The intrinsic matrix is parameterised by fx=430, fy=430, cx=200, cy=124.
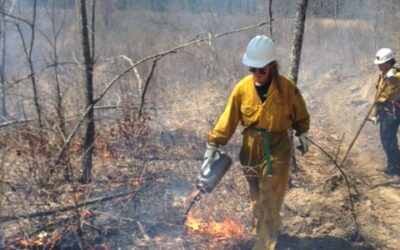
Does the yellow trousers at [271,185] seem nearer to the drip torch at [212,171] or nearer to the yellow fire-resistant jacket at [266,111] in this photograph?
the yellow fire-resistant jacket at [266,111]

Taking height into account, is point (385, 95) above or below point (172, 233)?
above

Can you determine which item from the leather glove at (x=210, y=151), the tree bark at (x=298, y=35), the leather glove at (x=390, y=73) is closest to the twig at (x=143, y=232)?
the leather glove at (x=210, y=151)

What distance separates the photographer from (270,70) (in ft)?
13.0

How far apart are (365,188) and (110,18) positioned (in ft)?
53.3

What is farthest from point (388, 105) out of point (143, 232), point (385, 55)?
point (143, 232)

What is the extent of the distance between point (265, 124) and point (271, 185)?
0.62 meters

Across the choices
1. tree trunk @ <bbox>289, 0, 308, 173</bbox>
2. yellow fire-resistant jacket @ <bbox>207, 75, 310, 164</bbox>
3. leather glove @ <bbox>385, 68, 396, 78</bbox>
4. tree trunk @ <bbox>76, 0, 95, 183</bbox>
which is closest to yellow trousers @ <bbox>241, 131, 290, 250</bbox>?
yellow fire-resistant jacket @ <bbox>207, 75, 310, 164</bbox>

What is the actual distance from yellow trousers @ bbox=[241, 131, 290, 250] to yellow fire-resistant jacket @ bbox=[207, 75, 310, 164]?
0.15 meters

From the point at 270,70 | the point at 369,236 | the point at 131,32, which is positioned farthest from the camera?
the point at 131,32

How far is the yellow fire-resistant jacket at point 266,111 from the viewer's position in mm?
3961

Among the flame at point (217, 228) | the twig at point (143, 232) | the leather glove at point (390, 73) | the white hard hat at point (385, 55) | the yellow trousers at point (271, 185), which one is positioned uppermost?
the white hard hat at point (385, 55)

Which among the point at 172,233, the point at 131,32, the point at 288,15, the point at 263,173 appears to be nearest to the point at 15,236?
the point at 172,233

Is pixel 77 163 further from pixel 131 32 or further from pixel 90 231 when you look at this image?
pixel 131 32

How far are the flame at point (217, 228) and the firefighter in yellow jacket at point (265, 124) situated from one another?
519 millimetres
